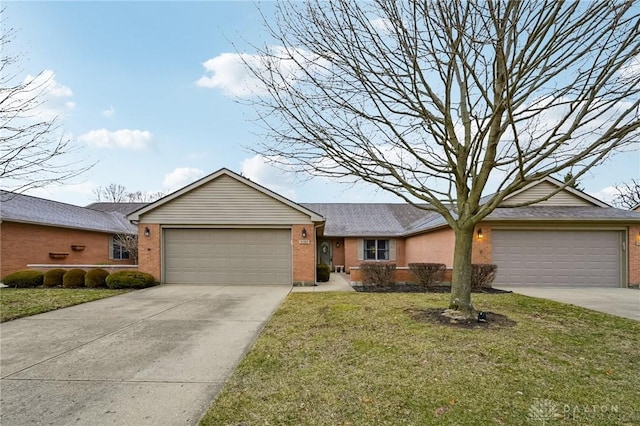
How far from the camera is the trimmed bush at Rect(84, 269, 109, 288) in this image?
39.4 ft

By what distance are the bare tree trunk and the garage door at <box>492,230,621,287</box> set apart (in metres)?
7.06

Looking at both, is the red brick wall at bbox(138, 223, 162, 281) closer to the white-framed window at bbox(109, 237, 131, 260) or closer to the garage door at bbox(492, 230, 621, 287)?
the white-framed window at bbox(109, 237, 131, 260)

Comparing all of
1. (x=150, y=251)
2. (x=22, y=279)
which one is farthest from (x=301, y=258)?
(x=22, y=279)

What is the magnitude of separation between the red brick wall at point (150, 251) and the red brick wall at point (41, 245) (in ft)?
20.0

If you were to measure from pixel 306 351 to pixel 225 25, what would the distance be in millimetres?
6254

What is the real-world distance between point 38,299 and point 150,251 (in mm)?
3889

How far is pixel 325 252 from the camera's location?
20.6 meters

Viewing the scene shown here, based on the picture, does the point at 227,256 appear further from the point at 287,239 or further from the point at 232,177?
the point at 232,177

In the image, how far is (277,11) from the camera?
260 inches

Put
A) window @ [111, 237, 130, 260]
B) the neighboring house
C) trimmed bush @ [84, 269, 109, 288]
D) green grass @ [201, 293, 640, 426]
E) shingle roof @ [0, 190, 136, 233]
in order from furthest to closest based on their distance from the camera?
1. window @ [111, 237, 130, 260]
2. shingle roof @ [0, 190, 136, 233]
3. the neighboring house
4. trimmed bush @ [84, 269, 109, 288]
5. green grass @ [201, 293, 640, 426]

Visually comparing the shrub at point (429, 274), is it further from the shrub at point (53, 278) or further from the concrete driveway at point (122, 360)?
the shrub at point (53, 278)

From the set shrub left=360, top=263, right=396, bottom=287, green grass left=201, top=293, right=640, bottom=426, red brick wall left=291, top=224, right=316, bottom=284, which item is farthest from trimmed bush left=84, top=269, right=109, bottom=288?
shrub left=360, top=263, right=396, bottom=287

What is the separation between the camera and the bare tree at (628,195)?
34.3 m

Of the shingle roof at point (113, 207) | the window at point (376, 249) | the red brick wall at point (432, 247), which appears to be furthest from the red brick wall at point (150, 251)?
the shingle roof at point (113, 207)
